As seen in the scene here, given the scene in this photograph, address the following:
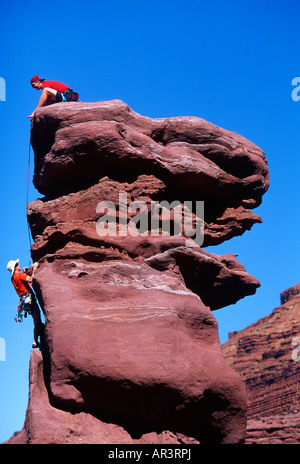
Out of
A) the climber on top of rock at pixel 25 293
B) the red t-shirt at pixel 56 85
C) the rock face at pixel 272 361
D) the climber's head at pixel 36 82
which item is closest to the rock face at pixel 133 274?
the climber on top of rock at pixel 25 293

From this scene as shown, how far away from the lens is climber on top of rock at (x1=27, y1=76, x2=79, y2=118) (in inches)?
592

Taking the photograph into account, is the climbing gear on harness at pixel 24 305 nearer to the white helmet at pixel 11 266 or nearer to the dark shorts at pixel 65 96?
the white helmet at pixel 11 266

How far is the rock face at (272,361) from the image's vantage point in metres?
58.3

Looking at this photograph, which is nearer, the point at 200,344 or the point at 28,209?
the point at 200,344

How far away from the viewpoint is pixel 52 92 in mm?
14984

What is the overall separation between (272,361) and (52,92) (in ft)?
194

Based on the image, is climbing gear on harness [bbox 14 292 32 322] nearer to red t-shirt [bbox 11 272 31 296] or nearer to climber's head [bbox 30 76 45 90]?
red t-shirt [bbox 11 272 31 296]

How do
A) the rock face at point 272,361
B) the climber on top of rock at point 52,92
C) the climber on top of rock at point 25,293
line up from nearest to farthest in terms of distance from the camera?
the climber on top of rock at point 25,293
the climber on top of rock at point 52,92
the rock face at point 272,361

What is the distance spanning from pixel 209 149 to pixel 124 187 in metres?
3.09

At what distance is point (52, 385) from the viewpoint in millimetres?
10508

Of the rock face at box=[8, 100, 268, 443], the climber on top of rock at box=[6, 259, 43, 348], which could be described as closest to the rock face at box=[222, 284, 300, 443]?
the rock face at box=[8, 100, 268, 443]

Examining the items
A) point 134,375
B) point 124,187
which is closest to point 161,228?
point 124,187
